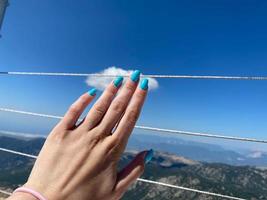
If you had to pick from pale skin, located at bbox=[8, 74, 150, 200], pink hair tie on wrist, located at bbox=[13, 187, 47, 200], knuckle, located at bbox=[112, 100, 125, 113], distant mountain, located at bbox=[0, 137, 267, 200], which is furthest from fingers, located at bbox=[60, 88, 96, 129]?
distant mountain, located at bbox=[0, 137, 267, 200]

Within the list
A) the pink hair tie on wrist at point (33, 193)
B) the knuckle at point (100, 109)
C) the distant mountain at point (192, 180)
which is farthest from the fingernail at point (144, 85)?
the distant mountain at point (192, 180)

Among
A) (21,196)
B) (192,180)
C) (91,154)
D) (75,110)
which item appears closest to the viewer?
(21,196)

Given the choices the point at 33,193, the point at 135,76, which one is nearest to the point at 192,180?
the point at 135,76

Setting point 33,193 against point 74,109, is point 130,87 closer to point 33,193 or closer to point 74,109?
point 74,109

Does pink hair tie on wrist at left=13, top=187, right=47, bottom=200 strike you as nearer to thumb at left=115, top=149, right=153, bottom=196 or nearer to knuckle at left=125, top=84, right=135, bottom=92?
thumb at left=115, top=149, right=153, bottom=196

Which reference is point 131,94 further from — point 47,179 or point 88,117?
point 47,179

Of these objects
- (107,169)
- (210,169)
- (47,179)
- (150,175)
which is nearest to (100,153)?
(107,169)

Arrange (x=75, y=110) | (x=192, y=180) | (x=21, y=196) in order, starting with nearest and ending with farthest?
(x=21, y=196) → (x=75, y=110) → (x=192, y=180)
